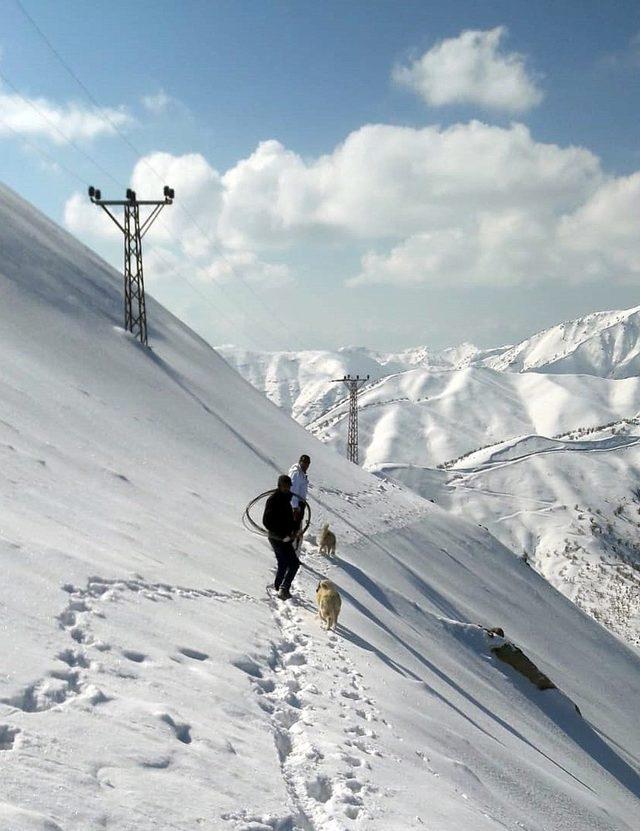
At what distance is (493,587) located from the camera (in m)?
30.5

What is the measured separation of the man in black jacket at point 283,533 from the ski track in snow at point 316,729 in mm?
1388

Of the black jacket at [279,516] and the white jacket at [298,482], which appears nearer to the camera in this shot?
the black jacket at [279,516]

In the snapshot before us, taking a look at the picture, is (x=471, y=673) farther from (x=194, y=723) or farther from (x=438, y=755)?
(x=194, y=723)

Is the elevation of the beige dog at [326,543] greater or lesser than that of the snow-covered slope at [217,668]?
greater

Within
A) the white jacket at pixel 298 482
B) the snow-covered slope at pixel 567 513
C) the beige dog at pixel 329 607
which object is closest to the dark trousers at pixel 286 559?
the beige dog at pixel 329 607

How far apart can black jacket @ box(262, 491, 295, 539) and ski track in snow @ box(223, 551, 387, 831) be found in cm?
185

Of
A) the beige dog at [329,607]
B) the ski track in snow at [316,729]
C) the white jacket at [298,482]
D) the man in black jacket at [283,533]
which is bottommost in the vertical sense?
the ski track in snow at [316,729]

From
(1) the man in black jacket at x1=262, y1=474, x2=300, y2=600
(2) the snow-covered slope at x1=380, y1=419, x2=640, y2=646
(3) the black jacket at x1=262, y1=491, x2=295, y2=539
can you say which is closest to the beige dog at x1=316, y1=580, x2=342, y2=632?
→ (1) the man in black jacket at x1=262, y1=474, x2=300, y2=600

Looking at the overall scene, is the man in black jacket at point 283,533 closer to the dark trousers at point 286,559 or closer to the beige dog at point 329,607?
the dark trousers at point 286,559

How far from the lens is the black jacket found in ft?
40.6

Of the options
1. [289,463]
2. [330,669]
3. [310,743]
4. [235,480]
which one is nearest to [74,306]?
[289,463]

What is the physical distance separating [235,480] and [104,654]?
53.1 ft

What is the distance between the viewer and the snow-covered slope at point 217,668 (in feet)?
16.8

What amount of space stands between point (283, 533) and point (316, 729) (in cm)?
547
